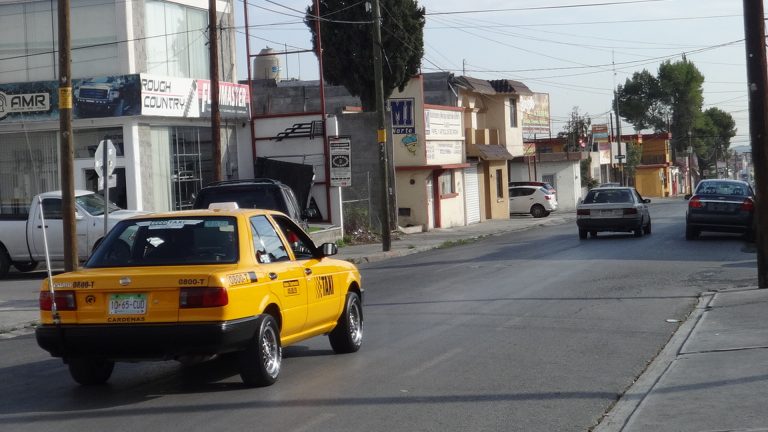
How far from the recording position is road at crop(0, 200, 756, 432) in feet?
26.0

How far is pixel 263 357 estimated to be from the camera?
8.99m

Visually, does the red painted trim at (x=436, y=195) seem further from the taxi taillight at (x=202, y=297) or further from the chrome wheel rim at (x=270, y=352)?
Result: the taxi taillight at (x=202, y=297)

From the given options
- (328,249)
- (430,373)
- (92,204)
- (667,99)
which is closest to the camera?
(430,373)

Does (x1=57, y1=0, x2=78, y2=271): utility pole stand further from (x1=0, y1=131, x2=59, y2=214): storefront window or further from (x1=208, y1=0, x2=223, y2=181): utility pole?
(x1=0, y1=131, x2=59, y2=214): storefront window

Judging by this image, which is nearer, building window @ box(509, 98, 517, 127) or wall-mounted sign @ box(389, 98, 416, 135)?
wall-mounted sign @ box(389, 98, 416, 135)

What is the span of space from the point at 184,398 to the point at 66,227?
9698 mm

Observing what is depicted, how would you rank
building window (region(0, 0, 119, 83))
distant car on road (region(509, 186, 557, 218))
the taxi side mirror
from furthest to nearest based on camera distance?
distant car on road (region(509, 186, 557, 218)) → building window (region(0, 0, 119, 83)) → the taxi side mirror

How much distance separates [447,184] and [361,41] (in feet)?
33.4

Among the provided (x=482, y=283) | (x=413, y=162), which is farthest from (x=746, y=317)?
(x=413, y=162)

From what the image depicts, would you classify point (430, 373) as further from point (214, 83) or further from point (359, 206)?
point (359, 206)

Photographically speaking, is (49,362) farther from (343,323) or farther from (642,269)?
(642,269)

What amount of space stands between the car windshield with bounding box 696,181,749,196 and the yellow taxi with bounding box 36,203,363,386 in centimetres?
2039

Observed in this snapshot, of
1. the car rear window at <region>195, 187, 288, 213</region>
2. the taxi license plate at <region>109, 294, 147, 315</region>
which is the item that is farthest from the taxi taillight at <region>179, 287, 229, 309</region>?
the car rear window at <region>195, 187, 288, 213</region>

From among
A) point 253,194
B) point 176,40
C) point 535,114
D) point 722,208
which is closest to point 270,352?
point 253,194
